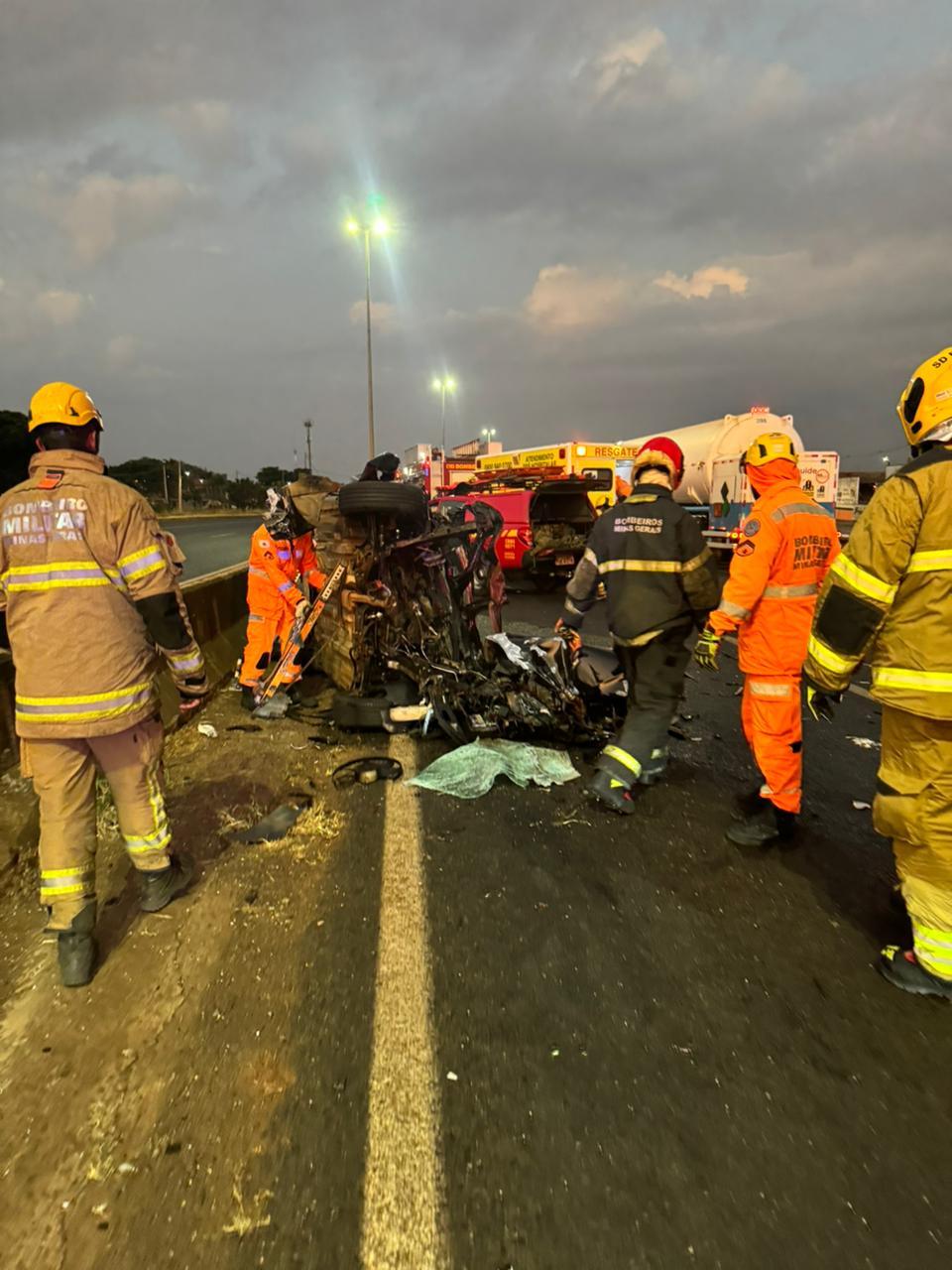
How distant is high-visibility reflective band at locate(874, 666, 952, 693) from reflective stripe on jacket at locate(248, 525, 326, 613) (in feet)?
14.6

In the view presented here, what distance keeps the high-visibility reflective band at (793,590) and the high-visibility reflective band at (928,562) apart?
1.01 m

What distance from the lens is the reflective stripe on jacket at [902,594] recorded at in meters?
2.34

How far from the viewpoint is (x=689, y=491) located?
16.4m

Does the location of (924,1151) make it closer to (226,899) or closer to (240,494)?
(226,899)

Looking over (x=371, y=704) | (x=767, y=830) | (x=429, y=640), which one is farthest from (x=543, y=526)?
(x=767, y=830)

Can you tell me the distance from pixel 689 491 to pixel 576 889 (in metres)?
14.8

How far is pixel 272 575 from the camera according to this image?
6.04 m

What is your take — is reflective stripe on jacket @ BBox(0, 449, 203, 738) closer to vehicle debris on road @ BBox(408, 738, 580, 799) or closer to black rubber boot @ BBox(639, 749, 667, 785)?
vehicle debris on road @ BBox(408, 738, 580, 799)

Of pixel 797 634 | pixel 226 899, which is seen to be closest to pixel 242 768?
pixel 226 899

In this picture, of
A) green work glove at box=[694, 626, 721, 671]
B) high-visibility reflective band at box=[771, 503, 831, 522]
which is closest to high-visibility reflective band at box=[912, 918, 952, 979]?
green work glove at box=[694, 626, 721, 671]

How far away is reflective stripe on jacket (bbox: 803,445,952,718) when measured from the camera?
2.34 metres

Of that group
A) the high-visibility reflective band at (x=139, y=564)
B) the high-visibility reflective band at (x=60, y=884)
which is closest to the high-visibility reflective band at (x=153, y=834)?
the high-visibility reflective band at (x=60, y=884)

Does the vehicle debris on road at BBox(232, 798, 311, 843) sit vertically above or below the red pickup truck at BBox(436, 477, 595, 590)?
below

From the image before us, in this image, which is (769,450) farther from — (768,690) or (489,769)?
(489,769)
